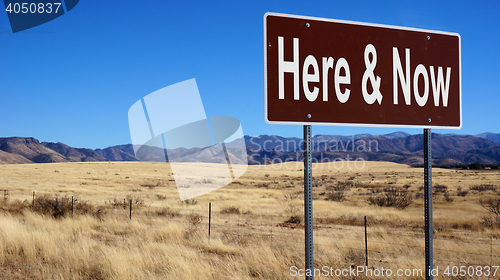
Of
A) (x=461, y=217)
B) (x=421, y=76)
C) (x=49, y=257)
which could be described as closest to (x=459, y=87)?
(x=421, y=76)

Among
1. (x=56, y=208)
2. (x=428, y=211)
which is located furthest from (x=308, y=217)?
(x=56, y=208)

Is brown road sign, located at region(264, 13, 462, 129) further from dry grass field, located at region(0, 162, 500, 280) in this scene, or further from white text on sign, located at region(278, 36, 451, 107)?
dry grass field, located at region(0, 162, 500, 280)

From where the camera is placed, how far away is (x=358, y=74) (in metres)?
2.91

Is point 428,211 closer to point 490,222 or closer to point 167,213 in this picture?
point 490,222

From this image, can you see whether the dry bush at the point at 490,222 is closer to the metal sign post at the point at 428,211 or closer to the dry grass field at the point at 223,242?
the dry grass field at the point at 223,242

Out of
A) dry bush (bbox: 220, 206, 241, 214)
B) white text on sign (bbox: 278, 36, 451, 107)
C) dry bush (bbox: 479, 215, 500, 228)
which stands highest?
white text on sign (bbox: 278, 36, 451, 107)

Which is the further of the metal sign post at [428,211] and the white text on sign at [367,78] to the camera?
the metal sign post at [428,211]

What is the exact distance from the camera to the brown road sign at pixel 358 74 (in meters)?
2.68

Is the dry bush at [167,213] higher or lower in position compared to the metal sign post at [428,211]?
lower

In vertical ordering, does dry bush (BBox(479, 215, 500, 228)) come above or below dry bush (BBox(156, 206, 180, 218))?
above

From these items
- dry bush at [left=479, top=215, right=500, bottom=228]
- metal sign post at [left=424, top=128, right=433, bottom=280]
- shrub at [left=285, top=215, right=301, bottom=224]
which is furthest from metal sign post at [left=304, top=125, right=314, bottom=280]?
dry bush at [left=479, top=215, right=500, bottom=228]

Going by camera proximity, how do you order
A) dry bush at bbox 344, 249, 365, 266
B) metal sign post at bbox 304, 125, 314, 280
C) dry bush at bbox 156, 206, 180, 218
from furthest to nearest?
dry bush at bbox 156, 206, 180, 218 < dry bush at bbox 344, 249, 365, 266 < metal sign post at bbox 304, 125, 314, 280

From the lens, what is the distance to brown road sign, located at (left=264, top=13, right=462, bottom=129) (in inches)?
105

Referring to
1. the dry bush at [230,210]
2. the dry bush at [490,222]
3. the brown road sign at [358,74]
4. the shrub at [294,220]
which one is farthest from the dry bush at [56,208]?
the dry bush at [490,222]
